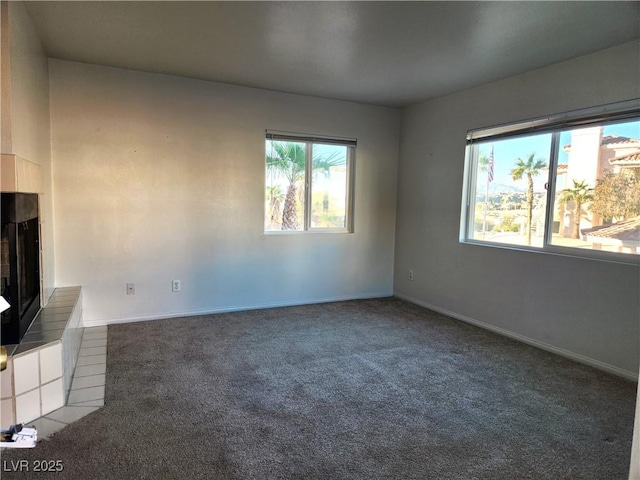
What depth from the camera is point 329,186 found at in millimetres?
4777

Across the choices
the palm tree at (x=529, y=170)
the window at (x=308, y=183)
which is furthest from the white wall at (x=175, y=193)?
the palm tree at (x=529, y=170)

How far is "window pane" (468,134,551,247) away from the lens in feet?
11.5

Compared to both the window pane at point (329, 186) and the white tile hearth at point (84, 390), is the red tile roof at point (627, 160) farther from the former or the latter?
the white tile hearth at point (84, 390)

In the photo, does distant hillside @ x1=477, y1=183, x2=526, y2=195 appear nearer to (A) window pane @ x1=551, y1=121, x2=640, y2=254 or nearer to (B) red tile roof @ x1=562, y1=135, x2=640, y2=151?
(A) window pane @ x1=551, y1=121, x2=640, y2=254

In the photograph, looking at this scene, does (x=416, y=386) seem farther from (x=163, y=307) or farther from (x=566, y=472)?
(x=163, y=307)

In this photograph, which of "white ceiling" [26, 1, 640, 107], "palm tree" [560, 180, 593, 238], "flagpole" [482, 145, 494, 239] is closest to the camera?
"white ceiling" [26, 1, 640, 107]

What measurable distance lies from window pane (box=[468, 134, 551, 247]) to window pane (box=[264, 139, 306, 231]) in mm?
1885

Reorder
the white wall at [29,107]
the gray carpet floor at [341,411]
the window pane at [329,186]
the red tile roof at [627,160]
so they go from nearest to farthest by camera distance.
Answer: the gray carpet floor at [341,411]
the white wall at [29,107]
the red tile roof at [627,160]
the window pane at [329,186]

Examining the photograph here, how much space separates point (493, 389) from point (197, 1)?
10.0ft

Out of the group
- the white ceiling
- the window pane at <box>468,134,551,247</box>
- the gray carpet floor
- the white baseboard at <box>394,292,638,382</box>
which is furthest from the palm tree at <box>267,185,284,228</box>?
the window pane at <box>468,134,551,247</box>

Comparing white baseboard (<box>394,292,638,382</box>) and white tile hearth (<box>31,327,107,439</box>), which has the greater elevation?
white baseboard (<box>394,292,638,382</box>)

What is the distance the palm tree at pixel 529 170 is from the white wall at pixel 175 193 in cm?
178

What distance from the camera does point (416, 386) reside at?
2.66 m

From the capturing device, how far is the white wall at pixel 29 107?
2232 millimetres
